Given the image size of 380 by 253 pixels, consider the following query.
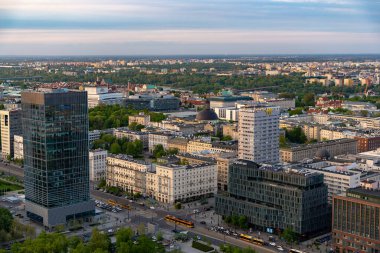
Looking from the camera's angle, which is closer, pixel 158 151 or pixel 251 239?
pixel 251 239

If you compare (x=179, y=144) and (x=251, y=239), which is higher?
(x=179, y=144)

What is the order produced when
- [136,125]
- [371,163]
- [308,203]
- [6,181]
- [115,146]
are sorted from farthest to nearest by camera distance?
[136,125], [115,146], [6,181], [371,163], [308,203]

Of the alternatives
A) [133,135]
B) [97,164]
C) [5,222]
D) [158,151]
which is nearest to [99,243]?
[5,222]

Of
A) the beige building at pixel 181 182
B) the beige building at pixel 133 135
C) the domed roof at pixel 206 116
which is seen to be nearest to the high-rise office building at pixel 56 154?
the beige building at pixel 181 182

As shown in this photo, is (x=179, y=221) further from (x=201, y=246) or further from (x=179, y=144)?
(x=179, y=144)

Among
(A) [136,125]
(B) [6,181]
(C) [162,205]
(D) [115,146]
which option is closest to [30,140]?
(C) [162,205]

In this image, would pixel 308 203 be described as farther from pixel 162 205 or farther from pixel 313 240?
pixel 162 205
